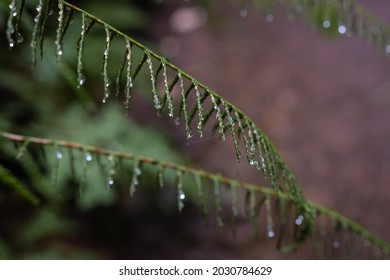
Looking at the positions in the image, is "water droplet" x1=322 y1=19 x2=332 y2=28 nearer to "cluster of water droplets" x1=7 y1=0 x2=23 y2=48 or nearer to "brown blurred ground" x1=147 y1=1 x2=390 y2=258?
"cluster of water droplets" x1=7 y1=0 x2=23 y2=48

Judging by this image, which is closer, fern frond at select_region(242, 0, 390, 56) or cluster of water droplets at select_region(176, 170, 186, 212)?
cluster of water droplets at select_region(176, 170, 186, 212)

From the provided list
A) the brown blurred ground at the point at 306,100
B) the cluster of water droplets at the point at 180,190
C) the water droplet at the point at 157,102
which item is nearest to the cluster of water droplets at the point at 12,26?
the water droplet at the point at 157,102

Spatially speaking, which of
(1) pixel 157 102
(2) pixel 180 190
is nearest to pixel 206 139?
(2) pixel 180 190

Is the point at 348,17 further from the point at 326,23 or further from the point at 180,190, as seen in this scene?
the point at 180,190

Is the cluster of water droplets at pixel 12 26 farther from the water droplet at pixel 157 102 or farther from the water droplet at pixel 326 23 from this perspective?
the water droplet at pixel 326 23

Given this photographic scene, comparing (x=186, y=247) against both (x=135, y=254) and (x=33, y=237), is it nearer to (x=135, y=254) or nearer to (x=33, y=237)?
(x=135, y=254)

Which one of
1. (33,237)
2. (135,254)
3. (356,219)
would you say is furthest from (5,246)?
(356,219)

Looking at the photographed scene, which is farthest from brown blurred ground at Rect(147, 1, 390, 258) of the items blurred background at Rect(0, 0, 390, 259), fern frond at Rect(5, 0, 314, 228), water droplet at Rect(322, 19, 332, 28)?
fern frond at Rect(5, 0, 314, 228)
